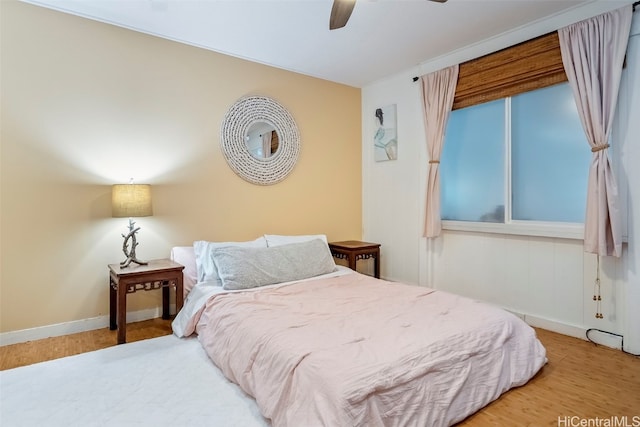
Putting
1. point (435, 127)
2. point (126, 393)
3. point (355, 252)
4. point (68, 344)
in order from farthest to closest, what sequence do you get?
1. point (355, 252)
2. point (435, 127)
3. point (68, 344)
4. point (126, 393)

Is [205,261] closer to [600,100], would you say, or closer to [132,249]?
[132,249]

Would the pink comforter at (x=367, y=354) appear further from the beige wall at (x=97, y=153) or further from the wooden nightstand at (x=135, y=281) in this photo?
the beige wall at (x=97, y=153)

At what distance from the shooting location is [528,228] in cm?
297

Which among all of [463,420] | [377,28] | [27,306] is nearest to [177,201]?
[27,306]

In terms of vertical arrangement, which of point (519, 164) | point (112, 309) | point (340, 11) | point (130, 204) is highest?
point (340, 11)

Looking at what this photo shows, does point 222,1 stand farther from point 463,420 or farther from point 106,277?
point 463,420

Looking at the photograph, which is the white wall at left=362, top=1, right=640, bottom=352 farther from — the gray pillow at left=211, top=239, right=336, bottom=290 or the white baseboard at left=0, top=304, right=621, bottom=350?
the gray pillow at left=211, top=239, right=336, bottom=290

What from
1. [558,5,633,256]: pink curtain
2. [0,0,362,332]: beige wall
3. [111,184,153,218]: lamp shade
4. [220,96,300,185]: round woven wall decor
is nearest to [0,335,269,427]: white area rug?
[0,0,362,332]: beige wall

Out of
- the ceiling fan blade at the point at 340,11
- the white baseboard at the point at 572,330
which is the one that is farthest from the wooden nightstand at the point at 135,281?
the white baseboard at the point at 572,330

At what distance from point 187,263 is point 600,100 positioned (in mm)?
3538

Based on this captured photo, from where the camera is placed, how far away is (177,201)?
3.25 meters

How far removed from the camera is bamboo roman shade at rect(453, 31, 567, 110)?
276 cm

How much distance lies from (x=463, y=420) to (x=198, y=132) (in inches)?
123

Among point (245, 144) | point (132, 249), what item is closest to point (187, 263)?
point (132, 249)
